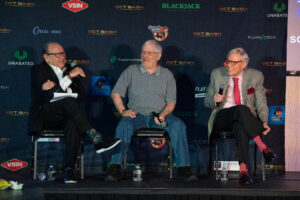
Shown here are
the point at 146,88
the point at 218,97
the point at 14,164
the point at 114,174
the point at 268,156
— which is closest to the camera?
the point at 268,156

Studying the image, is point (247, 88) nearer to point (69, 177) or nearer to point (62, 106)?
point (62, 106)

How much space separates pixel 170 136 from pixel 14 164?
1935 millimetres

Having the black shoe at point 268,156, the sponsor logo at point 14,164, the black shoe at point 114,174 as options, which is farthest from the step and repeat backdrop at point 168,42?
the black shoe at point 268,156

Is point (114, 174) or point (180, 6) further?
point (180, 6)

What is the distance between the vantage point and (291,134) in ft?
18.1

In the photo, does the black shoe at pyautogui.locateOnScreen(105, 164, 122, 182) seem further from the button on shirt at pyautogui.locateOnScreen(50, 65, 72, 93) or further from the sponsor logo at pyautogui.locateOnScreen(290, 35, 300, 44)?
the sponsor logo at pyautogui.locateOnScreen(290, 35, 300, 44)

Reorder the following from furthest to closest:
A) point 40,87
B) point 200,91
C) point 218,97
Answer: point 200,91, point 40,87, point 218,97

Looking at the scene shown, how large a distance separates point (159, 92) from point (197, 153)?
40.0 inches

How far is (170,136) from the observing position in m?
4.64

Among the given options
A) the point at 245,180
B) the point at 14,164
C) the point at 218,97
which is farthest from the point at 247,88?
the point at 14,164

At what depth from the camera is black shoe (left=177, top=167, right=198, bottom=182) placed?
445 cm

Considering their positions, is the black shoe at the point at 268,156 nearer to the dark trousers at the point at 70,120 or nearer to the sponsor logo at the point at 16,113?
the dark trousers at the point at 70,120

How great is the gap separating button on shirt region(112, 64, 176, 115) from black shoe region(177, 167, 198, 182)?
686 millimetres

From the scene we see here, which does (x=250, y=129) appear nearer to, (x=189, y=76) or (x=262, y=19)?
(x=189, y=76)
